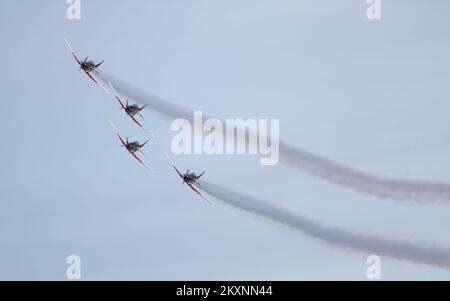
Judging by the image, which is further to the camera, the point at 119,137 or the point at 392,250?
the point at 119,137

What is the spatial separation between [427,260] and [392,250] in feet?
7.80

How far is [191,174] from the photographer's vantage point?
100 m

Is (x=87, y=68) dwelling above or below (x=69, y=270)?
above

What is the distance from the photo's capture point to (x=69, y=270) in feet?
336
